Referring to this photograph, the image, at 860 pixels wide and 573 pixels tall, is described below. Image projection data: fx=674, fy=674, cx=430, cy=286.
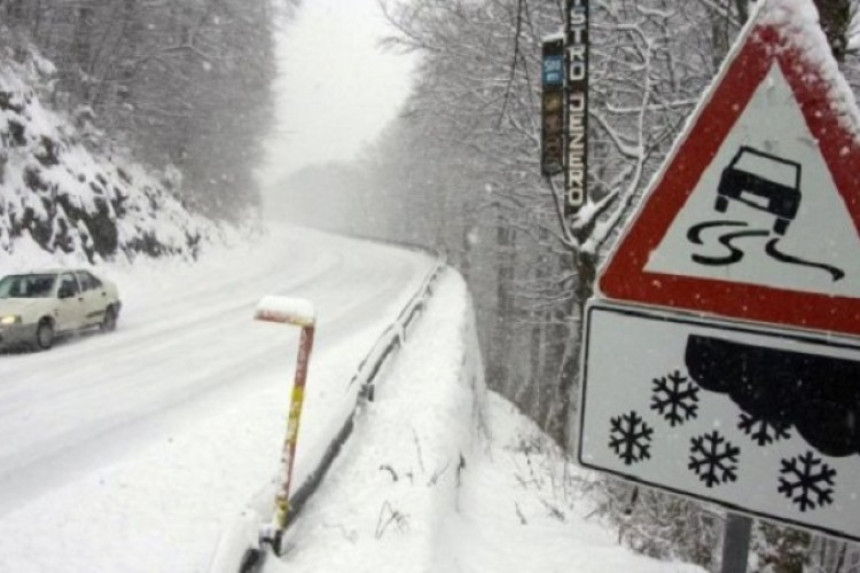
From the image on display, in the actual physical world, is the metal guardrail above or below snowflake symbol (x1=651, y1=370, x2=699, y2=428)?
below

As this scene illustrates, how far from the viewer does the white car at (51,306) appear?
12.8 m

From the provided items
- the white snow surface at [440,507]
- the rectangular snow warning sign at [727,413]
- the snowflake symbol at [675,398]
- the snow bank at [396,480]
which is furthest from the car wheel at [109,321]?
the snowflake symbol at [675,398]

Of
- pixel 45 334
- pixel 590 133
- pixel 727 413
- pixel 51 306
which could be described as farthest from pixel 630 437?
pixel 51 306

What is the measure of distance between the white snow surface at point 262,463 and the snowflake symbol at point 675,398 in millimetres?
2541

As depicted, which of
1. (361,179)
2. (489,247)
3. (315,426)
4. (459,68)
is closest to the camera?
(315,426)

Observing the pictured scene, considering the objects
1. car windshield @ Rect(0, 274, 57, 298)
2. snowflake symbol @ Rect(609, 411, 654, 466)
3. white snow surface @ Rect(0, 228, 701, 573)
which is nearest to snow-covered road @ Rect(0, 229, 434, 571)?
white snow surface @ Rect(0, 228, 701, 573)

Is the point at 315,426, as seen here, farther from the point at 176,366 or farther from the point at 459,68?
the point at 459,68

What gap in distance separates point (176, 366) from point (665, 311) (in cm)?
1102

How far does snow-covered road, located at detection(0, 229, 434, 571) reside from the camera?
5207mm

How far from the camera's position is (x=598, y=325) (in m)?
1.98

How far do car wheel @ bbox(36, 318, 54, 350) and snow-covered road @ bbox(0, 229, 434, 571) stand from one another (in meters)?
0.34

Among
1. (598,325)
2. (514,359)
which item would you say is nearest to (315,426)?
(598,325)

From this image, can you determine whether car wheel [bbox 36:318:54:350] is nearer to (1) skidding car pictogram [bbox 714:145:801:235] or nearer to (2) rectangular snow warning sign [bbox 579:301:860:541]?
(2) rectangular snow warning sign [bbox 579:301:860:541]

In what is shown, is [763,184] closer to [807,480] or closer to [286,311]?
[807,480]
